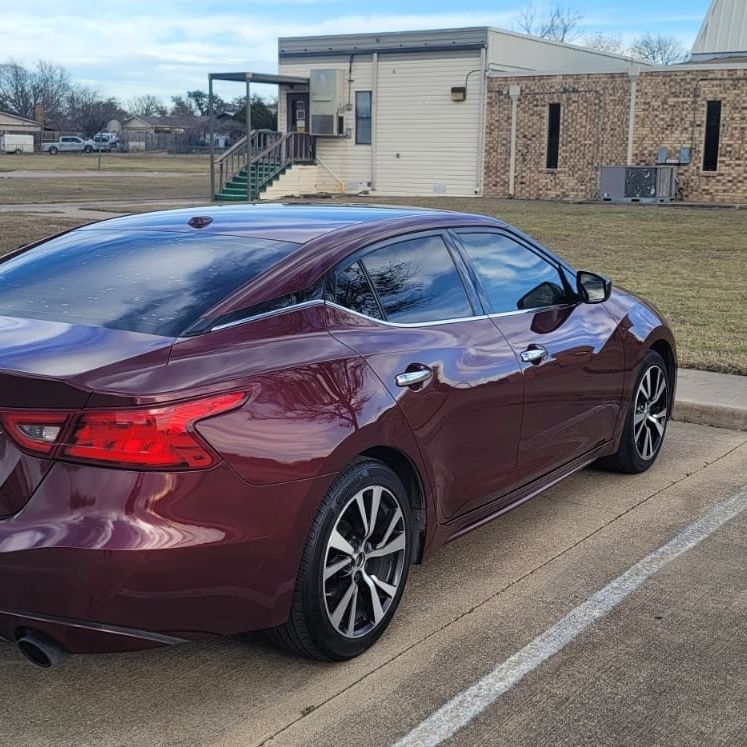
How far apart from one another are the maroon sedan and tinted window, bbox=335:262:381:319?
0.04ft

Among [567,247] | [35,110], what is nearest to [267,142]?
[567,247]

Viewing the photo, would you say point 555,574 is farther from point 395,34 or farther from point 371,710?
point 395,34

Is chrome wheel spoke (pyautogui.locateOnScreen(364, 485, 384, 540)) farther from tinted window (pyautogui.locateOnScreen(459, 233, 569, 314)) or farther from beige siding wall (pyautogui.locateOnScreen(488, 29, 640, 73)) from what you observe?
beige siding wall (pyautogui.locateOnScreen(488, 29, 640, 73))

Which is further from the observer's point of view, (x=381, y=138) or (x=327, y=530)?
(x=381, y=138)

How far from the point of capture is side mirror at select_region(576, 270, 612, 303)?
17.6ft

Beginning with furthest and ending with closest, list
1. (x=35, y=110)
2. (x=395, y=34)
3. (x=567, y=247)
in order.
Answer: (x=35, y=110)
(x=395, y=34)
(x=567, y=247)

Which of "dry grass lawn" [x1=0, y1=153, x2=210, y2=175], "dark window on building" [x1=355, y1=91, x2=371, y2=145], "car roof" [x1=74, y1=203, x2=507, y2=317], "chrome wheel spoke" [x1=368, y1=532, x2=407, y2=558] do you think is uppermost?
"dark window on building" [x1=355, y1=91, x2=371, y2=145]

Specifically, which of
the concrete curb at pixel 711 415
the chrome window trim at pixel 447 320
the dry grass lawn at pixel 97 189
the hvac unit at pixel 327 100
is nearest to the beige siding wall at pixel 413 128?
the hvac unit at pixel 327 100

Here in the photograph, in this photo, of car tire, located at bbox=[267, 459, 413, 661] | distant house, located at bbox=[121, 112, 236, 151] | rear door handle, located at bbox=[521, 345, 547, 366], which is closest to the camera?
car tire, located at bbox=[267, 459, 413, 661]

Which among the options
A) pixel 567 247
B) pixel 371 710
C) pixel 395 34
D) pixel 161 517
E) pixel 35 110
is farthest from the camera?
pixel 35 110

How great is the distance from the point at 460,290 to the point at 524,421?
0.65 meters

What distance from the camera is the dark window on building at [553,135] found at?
33.2 meters

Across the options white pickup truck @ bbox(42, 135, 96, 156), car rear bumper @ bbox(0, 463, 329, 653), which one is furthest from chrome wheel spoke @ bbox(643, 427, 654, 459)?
white pickup truck @ bbox(42, 135, 96, 156)

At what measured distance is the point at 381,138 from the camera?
35406 mm
